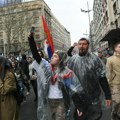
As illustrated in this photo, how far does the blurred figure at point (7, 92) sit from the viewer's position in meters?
5.86

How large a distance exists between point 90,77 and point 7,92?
132 cm

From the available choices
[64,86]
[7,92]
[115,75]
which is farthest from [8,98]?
[115,75]

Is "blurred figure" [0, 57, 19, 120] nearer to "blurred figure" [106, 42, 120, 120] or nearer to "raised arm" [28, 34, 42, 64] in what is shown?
"raised arm" [28, 34, 42, 64]

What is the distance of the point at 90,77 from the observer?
560 cm

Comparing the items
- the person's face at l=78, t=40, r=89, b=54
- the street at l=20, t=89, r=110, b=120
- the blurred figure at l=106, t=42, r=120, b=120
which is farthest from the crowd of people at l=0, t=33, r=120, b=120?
the street at l=20, t=89, r=110, b=120

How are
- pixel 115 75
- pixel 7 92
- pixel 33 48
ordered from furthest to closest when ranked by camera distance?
1. pixel 115 75
2. pixel 7 92
3. pixel 33 48

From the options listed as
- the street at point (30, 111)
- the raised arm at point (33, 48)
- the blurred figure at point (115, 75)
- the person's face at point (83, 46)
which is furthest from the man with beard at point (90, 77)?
the street at point (30, 111)

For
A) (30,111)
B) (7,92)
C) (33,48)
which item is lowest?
(30,111)

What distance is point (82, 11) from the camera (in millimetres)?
51906

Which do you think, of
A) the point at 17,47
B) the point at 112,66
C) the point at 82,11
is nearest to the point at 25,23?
the point at 82,11

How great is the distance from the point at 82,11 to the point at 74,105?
47283mm

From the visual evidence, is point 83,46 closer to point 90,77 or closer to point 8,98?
point 90,77

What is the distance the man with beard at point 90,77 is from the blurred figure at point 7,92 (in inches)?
38.2

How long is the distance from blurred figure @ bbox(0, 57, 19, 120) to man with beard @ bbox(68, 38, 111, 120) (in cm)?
97
